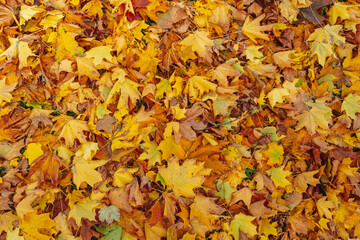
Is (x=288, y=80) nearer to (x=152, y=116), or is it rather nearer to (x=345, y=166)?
(x=345, y=166)

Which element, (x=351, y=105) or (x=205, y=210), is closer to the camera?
(x=205, y=210)

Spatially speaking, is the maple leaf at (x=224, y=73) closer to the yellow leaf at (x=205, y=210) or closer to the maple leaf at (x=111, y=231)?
the yellow leaf at (x=205, y=210)

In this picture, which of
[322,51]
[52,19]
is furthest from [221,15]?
[52,19]

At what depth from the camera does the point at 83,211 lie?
138 centimetres

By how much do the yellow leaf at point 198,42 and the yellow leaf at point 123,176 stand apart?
0.73m

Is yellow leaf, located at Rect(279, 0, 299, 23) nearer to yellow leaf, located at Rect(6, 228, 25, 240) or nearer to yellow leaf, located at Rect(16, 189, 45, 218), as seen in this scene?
yellow leaf, located at Rect(16, 189, 45, 218)

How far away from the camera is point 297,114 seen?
5.49ft

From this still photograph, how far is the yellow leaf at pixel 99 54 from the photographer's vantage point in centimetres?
148

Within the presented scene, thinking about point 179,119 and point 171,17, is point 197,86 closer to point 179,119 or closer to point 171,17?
point 179,119

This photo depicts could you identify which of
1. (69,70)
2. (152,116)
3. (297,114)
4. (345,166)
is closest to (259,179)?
(297,114)

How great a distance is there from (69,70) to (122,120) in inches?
15.6

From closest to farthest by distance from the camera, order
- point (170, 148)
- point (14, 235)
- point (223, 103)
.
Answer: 1. point (14, 235)
2. point (170, 148)
3. point (223, 103)

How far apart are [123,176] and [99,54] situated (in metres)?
0.66

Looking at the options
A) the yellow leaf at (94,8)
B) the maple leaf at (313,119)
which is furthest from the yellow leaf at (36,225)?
the maple leaf at (313,119)
